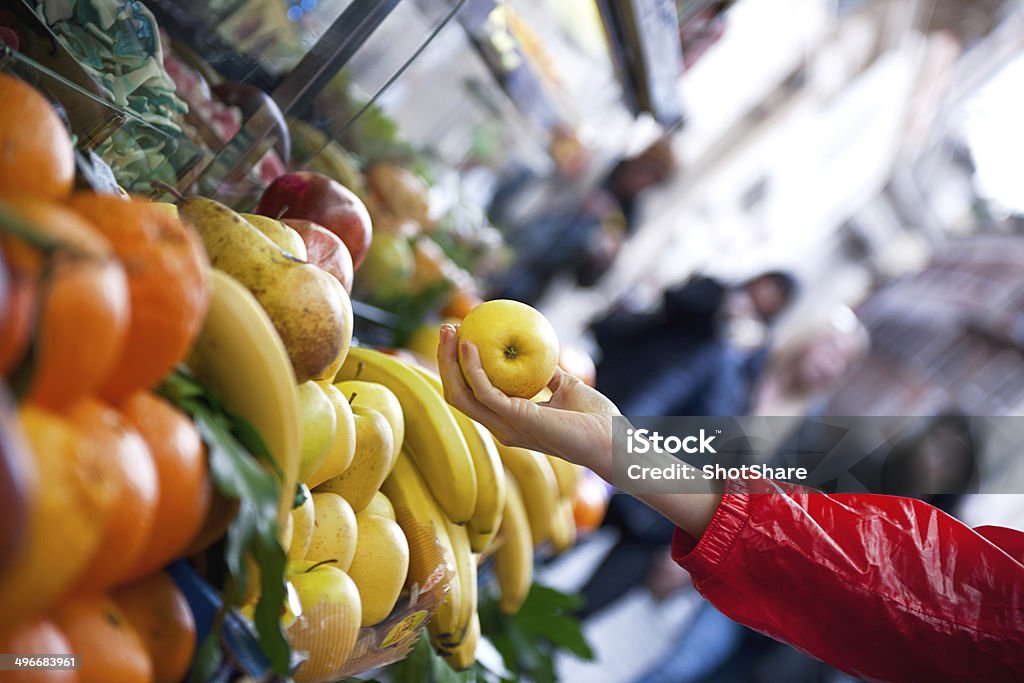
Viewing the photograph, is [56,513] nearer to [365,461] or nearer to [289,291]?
[289,291]

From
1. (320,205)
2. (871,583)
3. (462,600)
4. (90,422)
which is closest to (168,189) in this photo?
(320,205)

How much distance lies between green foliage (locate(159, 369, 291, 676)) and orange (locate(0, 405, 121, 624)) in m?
0.13

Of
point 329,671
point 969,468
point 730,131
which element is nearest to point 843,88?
point 730,131

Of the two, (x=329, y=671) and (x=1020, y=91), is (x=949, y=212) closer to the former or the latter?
(x=1020, y=91)

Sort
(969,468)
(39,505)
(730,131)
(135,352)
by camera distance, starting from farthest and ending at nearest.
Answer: (730,131), (969,468), (135,352), (39,505)

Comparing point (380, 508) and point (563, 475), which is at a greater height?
point (380, 508)

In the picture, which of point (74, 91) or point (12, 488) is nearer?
point (12, 488)

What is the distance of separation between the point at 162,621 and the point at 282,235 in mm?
528

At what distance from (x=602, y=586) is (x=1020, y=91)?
4.65 meters

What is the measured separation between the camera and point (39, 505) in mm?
513

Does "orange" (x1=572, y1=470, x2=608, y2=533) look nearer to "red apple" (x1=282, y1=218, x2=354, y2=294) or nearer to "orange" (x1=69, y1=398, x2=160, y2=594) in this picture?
"red apple" (x1=282, y1=218, x2=354, y2=294)

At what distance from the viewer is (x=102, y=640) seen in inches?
24.3

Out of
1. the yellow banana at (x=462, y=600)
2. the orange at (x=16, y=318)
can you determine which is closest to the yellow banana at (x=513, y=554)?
the yellow banana at (x=462, y=600)

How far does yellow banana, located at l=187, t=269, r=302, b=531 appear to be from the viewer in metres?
0.77
